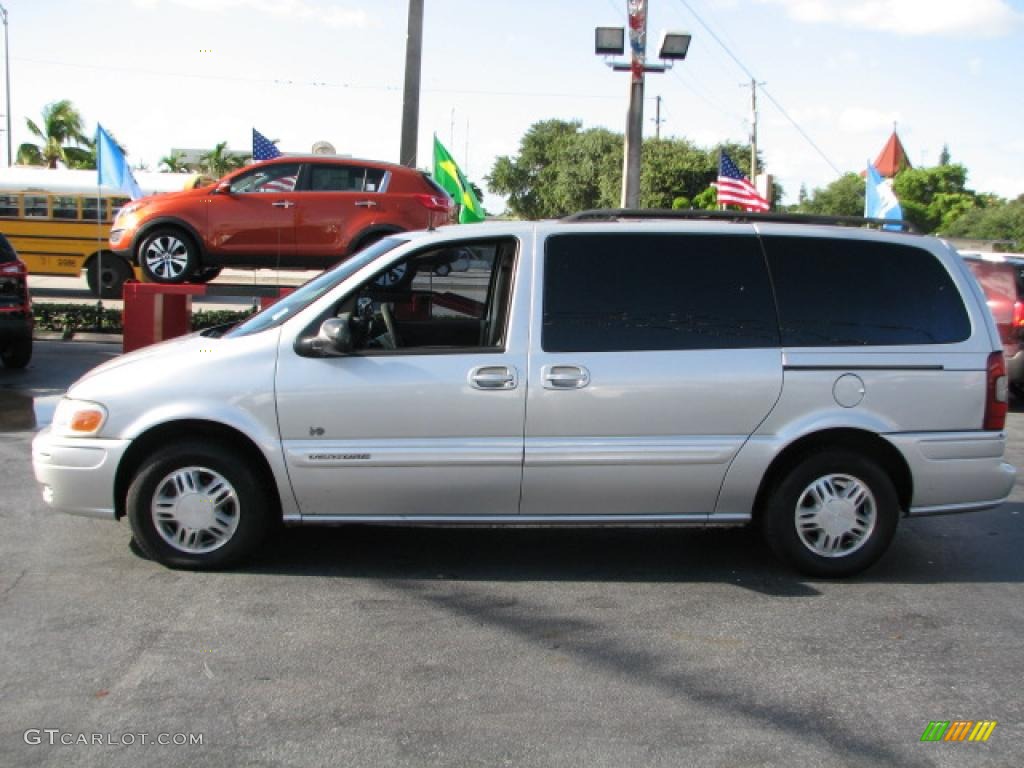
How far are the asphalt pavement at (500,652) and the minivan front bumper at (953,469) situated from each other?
433 millimetres

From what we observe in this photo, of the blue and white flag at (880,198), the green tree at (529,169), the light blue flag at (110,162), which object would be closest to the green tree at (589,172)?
the green tree at (529,169)

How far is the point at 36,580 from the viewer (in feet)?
18.0

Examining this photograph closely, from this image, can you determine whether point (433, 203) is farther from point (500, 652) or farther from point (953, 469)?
point (500, 652)

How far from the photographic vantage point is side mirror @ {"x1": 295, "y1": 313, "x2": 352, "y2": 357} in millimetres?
5402

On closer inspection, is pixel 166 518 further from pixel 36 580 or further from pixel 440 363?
pixel 440 363

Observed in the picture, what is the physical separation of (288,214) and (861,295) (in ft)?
30.7

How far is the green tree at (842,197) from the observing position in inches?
3123

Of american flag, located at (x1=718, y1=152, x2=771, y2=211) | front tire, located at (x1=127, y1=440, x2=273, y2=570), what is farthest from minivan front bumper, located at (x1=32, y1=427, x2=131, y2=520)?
american flag, located at (x1=718, y1=152, x2=771, y2=211)

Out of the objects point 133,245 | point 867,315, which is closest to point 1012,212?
point 133,245

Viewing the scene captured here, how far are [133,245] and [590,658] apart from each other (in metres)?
11.0

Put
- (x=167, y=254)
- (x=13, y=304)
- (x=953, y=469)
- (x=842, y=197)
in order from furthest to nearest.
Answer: (x=842, y=197) < (x=167, y=254) < (x=13, y=304) < (x=953, y=469)

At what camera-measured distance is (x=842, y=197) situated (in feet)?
269

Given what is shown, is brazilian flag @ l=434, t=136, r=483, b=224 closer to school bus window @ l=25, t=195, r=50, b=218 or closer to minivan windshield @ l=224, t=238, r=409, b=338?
school bus window @ l=25, t=195, r=50, b=218

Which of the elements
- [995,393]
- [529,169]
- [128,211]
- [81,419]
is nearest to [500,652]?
[81,419]
